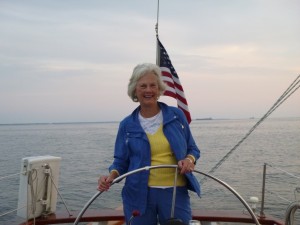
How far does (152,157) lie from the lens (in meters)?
2.22

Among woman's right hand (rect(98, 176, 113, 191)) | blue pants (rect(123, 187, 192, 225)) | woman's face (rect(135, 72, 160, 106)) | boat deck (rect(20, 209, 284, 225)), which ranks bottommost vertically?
boat deck (rect(20, 209, 284, 225))

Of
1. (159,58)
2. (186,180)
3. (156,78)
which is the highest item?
(159,58)

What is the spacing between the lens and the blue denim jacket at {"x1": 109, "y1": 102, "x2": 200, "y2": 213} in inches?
86.5

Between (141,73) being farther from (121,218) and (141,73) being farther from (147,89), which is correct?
(121,218)

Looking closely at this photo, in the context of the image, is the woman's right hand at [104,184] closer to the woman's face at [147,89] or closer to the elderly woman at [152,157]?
the elderly woman at [152,157]

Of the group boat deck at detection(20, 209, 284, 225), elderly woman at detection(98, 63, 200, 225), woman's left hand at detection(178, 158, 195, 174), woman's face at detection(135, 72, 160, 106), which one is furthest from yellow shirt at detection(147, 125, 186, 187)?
boat deck at detection(20, 209, 284, 225)

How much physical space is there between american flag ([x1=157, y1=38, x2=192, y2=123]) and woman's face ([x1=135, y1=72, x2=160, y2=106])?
2664 mm

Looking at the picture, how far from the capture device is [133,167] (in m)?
2.25

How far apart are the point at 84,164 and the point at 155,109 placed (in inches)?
812

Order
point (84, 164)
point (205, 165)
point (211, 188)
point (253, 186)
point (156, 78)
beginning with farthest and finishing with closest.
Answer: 1. point (84, 164)
2. point (205, 165)
3. point (253, 186)
4. point (211, 188)
5. point (156, 78)

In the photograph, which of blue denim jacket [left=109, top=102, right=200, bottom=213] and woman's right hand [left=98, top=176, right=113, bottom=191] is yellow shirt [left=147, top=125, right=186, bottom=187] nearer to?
blue denim jacket [left=109, top=102, right=200, bottom=213]

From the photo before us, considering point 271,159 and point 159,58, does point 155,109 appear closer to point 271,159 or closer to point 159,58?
point 159,58

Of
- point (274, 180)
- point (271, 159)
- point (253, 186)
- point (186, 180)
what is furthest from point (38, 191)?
point (271, 159)

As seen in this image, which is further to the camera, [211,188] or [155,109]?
[211,188]
